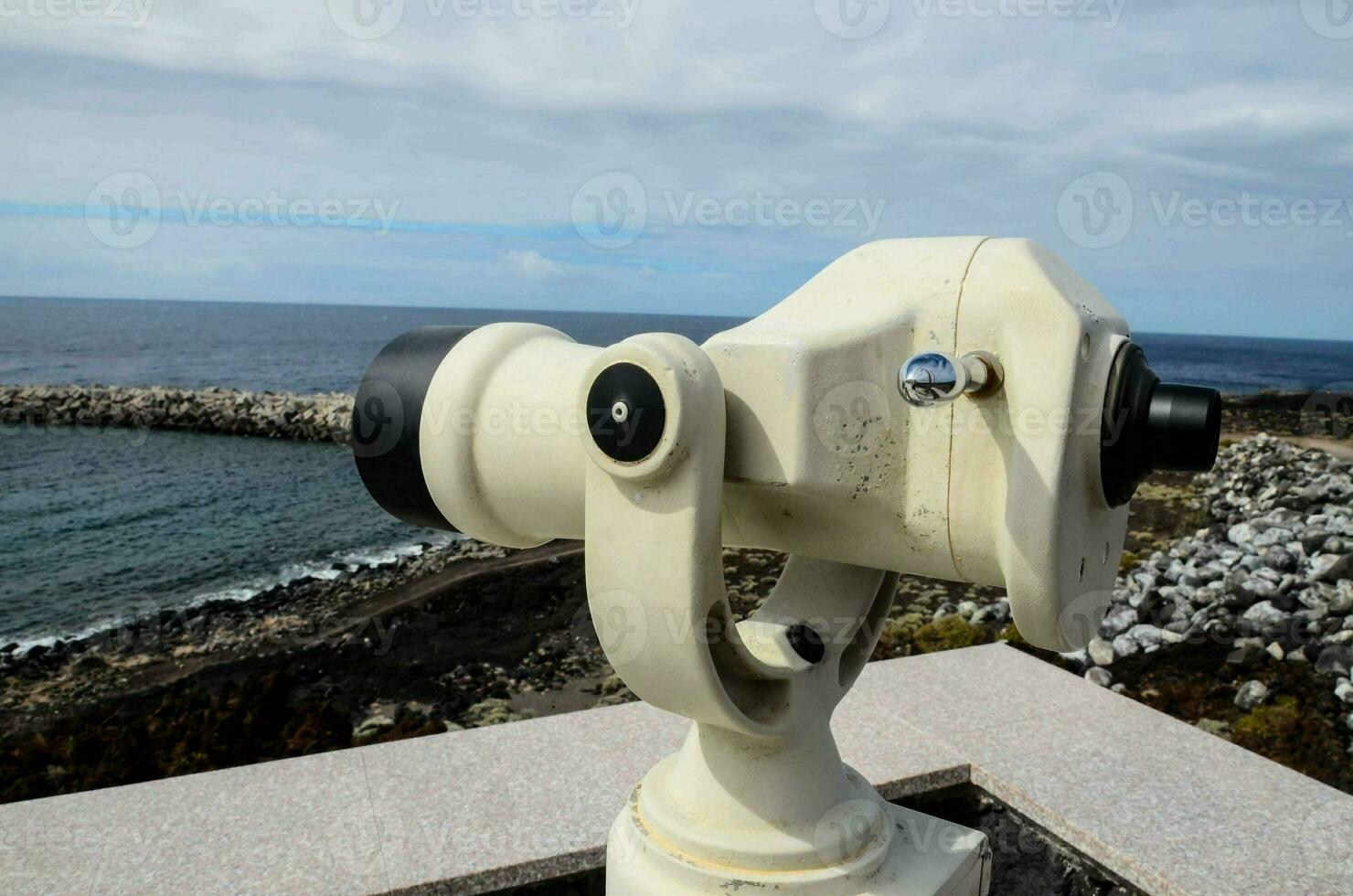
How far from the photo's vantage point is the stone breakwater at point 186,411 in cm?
2289

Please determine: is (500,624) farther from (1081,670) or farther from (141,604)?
(141,604)

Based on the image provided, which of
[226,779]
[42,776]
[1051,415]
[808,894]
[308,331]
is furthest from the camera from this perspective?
[308,331]

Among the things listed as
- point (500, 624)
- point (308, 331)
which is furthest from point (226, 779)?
point (308, 331)

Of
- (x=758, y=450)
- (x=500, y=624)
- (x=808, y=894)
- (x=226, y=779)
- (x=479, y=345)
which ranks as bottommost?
(x=500, y=624)

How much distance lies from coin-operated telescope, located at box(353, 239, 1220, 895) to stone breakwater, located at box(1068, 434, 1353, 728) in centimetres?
360

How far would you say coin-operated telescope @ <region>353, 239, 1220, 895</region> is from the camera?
144 cm

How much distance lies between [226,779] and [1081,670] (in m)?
4.05

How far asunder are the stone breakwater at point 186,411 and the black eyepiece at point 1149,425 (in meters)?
22.1

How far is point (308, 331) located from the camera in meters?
78.4
